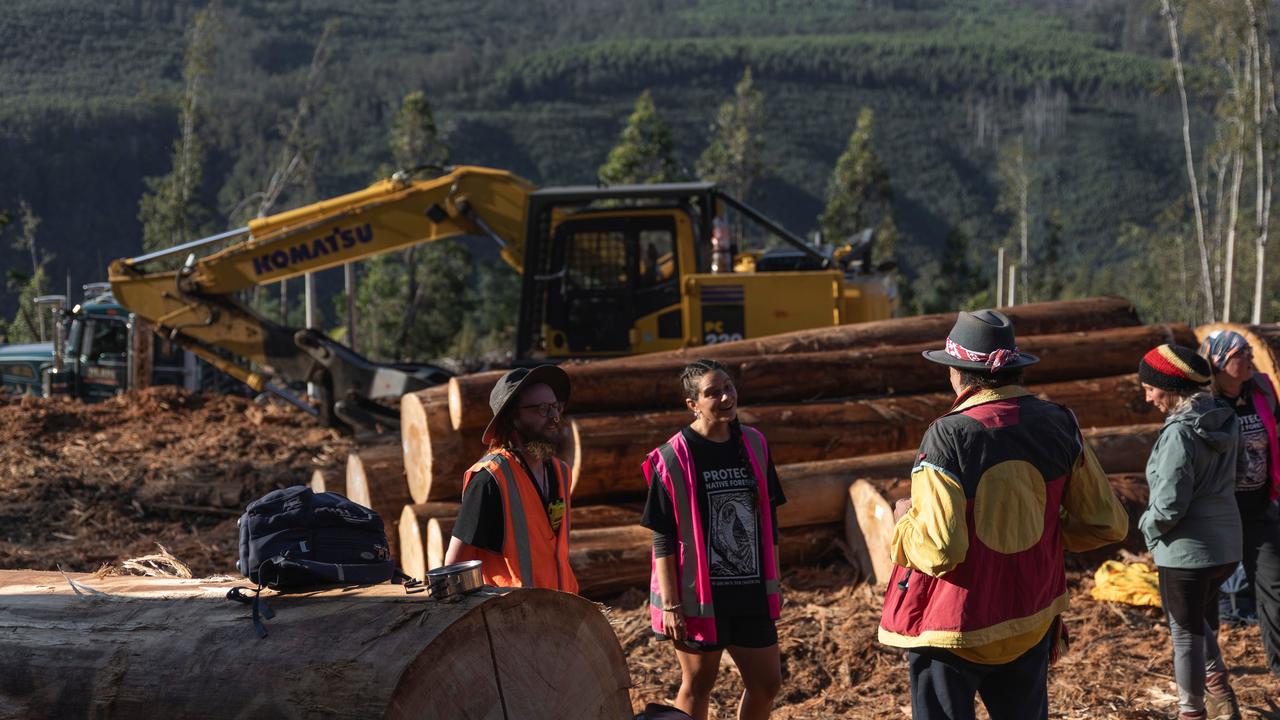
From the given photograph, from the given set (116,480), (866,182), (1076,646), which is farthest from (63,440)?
(866,182)

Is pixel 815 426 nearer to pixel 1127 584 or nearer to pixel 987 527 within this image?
→ pixel 1127 584

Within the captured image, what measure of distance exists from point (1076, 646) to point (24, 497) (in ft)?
28.0

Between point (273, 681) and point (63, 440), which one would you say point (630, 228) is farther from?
point (273, 681)

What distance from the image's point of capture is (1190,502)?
5.03 m

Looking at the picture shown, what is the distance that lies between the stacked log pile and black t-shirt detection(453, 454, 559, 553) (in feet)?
10.7

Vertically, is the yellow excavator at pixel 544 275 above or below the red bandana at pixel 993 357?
below

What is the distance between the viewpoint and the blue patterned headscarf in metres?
5.57

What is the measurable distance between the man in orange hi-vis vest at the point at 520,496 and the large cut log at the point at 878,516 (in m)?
3.40

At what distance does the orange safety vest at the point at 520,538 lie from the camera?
398 centimetres

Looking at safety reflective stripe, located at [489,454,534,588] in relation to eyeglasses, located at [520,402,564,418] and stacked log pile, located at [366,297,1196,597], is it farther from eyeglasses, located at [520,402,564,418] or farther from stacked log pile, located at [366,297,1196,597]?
stacked log pile, located at [366,297,1196,597]

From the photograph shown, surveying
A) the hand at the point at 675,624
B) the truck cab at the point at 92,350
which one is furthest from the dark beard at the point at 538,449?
the truck cab at the point at 92,350

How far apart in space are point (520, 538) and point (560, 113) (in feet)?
533

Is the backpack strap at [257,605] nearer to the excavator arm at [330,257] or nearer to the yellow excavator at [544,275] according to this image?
the yellow excavator at [544,275]

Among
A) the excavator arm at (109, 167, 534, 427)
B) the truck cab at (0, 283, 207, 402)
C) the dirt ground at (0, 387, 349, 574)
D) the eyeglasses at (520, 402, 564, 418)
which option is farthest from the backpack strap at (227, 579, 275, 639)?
the truck cab at (0, 283, 207, 402)
